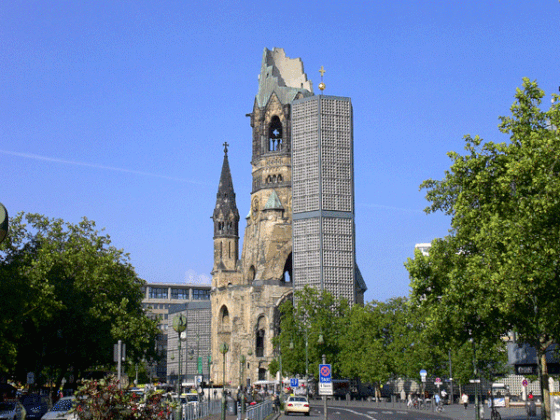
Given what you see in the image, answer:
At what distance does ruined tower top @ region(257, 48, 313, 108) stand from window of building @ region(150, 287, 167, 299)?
8736cm

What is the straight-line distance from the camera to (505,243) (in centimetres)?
3216

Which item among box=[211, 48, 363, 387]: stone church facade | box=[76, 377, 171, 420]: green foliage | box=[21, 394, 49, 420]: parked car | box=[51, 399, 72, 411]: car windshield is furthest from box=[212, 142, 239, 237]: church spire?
box=[76, 377, 171, 420]: green foliage

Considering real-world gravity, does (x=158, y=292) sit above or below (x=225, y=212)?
below

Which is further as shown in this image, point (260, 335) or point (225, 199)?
point (225, 199)

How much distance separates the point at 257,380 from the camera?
105m

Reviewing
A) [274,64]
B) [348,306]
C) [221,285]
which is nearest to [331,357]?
[348,306]

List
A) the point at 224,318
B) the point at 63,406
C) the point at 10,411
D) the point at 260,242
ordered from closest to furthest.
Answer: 1. the point at 63,406
2. the point at 10,411
3. the point at 260,242
4. the point at 224,318

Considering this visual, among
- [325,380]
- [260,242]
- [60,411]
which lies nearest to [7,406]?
[60,411]

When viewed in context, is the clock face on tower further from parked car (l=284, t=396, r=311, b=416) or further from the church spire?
the church spire

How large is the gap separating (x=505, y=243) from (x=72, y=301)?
3395 cm

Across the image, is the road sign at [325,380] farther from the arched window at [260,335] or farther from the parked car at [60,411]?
the arched window at [260,335]

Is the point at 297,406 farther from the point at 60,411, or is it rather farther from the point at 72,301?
the point at 60,411

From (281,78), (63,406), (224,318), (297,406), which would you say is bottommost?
(297,406)

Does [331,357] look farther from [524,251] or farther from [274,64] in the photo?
[524,251]
